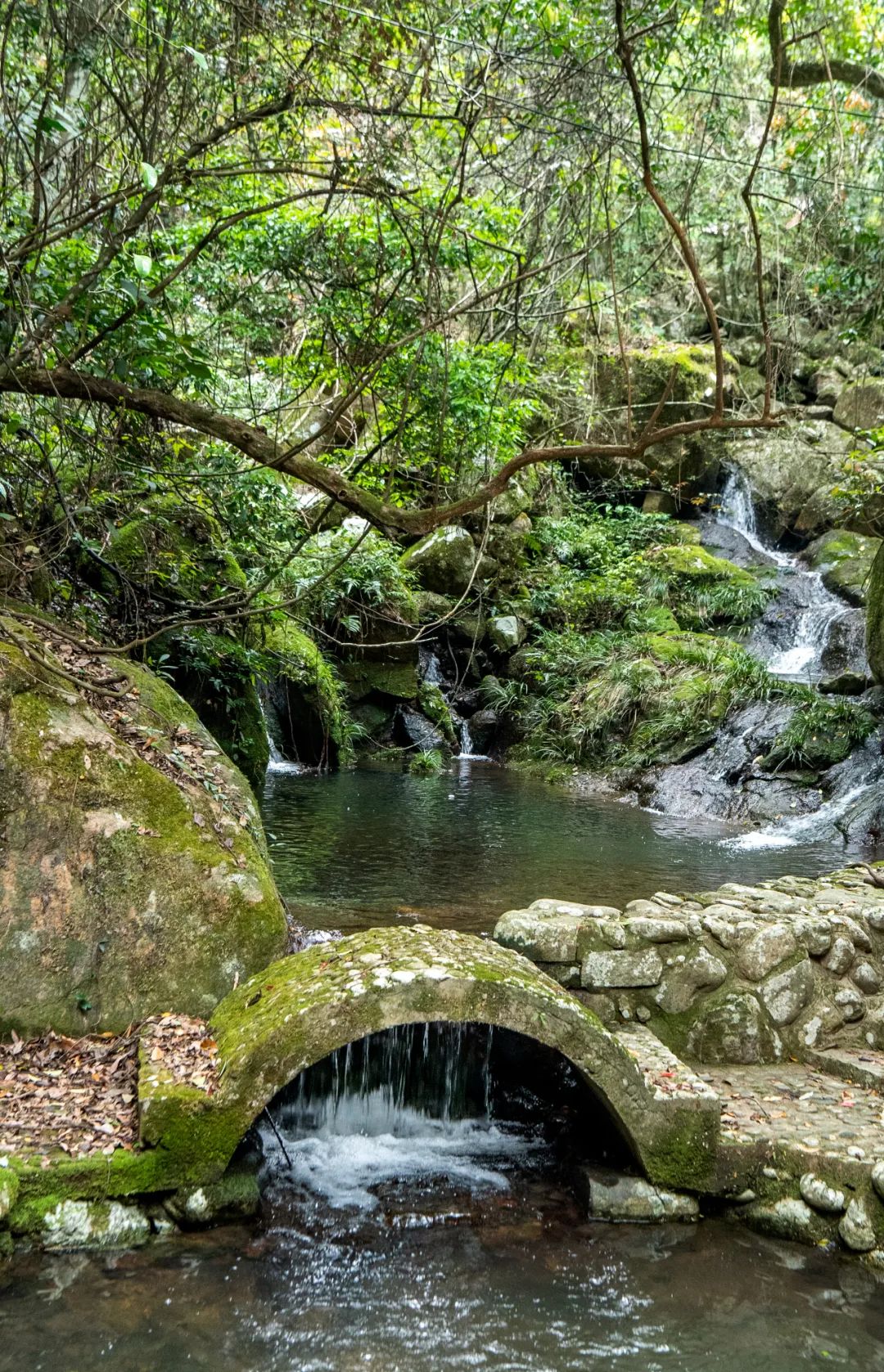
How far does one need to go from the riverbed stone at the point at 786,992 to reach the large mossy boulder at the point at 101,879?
2.32 m

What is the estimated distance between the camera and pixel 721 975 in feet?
14.7

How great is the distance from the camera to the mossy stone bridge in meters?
3.34

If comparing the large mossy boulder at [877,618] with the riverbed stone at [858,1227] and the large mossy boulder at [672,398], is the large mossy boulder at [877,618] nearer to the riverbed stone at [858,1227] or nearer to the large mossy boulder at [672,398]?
the large mossy boulder at [672,398]

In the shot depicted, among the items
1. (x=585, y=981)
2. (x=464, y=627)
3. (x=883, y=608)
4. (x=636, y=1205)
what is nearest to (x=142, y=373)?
(x=585, y=981)

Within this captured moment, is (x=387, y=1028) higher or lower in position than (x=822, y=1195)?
higher

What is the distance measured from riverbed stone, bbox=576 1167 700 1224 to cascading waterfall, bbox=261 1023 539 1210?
1.31 feet

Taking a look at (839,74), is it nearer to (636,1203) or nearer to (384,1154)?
(636,1203)

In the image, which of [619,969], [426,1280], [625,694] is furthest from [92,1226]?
[625,694]

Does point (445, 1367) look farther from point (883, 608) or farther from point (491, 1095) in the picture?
point (883, 608)

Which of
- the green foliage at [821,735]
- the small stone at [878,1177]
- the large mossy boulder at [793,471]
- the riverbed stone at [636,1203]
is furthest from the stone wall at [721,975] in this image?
the large mossy boulder at [793,471]

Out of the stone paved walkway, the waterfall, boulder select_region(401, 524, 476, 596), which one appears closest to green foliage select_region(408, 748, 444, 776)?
the waterfall

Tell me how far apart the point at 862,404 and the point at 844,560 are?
4.68m

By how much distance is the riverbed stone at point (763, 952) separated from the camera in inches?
178

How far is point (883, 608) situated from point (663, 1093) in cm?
827
